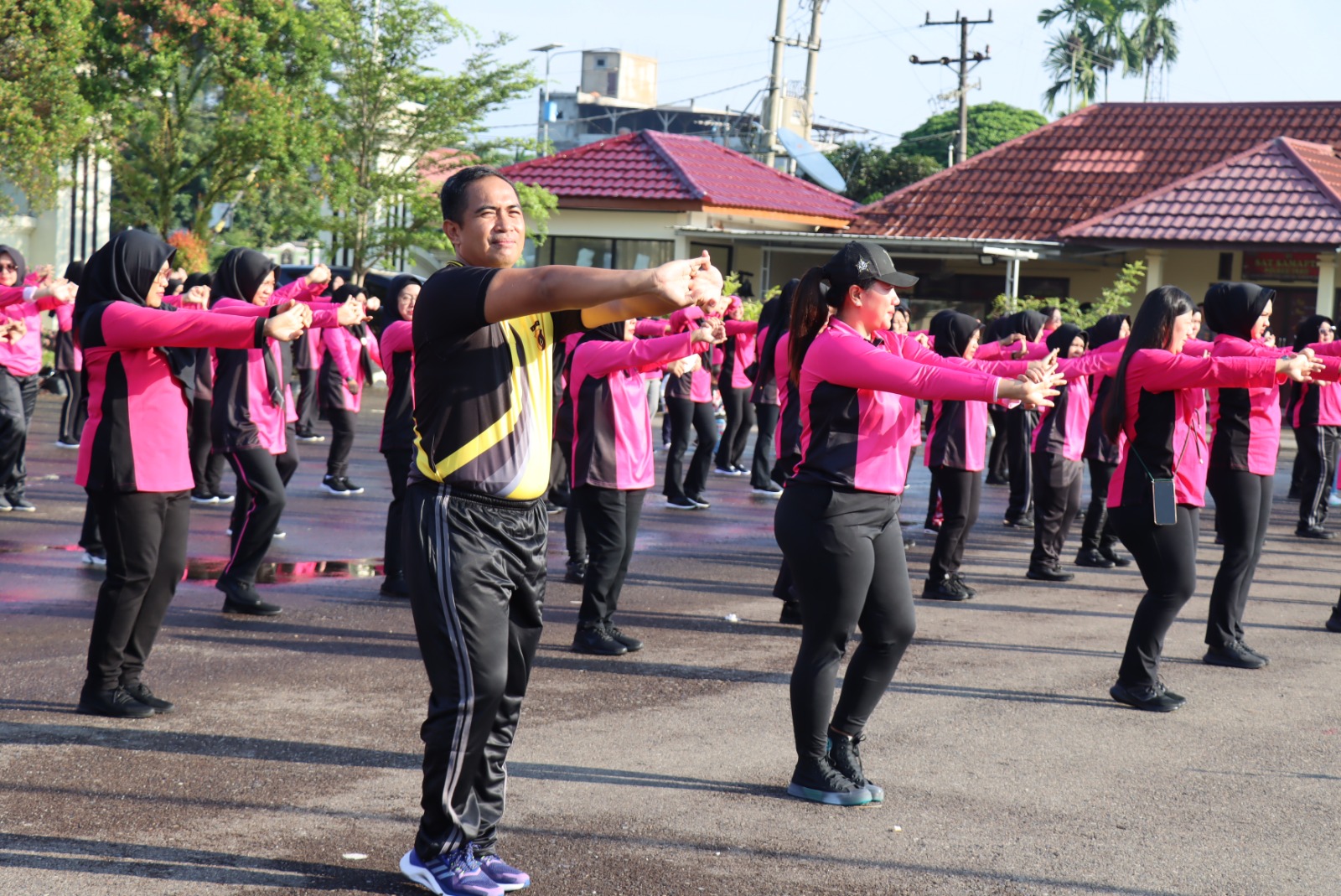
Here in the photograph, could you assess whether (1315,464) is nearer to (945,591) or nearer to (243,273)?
(945,591)

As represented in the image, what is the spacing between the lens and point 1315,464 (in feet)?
41.5

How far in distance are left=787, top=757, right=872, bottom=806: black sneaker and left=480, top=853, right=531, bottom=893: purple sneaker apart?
1.31 m

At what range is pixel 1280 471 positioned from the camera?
18547 millimetres

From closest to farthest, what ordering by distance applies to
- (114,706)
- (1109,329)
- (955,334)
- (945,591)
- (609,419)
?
(114,706) → (609,419) → (945,591) → (955,334) → (1109,329)

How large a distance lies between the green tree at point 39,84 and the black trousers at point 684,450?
1166 centimetres

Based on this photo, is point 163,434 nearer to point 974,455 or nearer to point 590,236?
point 974,455

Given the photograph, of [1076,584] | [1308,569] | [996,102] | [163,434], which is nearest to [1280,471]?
[1308,569]

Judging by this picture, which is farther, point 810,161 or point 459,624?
point 810,161

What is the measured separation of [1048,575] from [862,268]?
18.8 feet

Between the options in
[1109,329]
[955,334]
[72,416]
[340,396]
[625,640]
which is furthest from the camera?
[72,416]

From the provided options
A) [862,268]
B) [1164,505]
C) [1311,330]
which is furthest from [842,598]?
[1311,330]

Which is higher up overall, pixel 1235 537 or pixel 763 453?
pixel 1235 537

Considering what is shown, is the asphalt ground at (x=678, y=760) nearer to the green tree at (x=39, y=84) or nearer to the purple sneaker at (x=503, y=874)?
the purple sneaker at (x=503, y=874)

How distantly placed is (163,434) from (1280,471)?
16.1 meters
